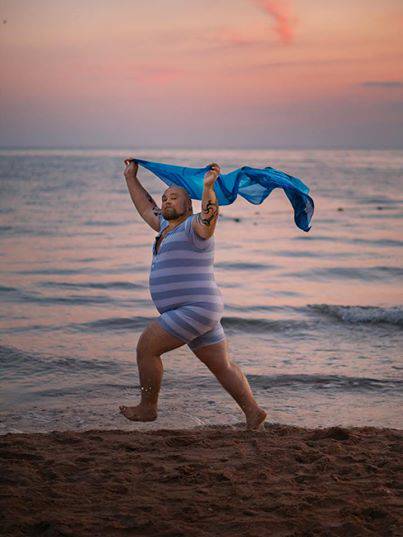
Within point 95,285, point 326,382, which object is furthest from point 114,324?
point 326,382

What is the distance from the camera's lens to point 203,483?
495cm

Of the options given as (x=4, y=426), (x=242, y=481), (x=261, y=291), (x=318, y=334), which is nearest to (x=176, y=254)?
(x=242, y=481)

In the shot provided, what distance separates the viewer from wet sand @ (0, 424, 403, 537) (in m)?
4.29

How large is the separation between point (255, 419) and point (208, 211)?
5.64 ft

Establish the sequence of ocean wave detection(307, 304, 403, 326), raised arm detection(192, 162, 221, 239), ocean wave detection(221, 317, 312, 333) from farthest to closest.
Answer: ocean wave detection(307, 304, 403, 326) < ocean wave detection(221, 317, 312, 333) < raised arm detection(192, 162, 221, 239)

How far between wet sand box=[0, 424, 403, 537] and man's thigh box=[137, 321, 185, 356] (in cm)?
67

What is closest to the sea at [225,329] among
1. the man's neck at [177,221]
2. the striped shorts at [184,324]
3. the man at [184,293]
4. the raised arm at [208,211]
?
the man at [184,293]

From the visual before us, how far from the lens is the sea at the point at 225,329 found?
7469 mm

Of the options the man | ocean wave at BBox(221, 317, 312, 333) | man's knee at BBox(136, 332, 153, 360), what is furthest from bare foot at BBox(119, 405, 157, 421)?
ocean wave at BBox(221, 317, 312, 333)

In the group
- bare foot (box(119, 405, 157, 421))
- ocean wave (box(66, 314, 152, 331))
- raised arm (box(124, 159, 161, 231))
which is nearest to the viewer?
bare foot (box(119, 405, 157, 421))

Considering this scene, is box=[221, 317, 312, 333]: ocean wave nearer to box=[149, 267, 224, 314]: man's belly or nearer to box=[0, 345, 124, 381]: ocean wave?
box=[0, 345, 124, 381]: ocean wave

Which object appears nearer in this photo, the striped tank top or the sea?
the striped tank top

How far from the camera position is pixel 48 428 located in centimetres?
680

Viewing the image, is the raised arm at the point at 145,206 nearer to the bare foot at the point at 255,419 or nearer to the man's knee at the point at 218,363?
the man's knee at the point at 218,363
